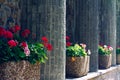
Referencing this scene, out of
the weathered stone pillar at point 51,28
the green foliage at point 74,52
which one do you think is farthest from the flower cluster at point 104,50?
the weathered stone pillar at point 51,28

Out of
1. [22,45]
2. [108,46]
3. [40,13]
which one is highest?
[40,13]

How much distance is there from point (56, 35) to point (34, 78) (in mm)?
1112

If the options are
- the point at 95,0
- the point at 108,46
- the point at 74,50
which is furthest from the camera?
the point at 108,46

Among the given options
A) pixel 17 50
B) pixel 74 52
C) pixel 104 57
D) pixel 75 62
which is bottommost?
pixel 104 57

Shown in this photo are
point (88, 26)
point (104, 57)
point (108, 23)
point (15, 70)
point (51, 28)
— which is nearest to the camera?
point (15, 70)

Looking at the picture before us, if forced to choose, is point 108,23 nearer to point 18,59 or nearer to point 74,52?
point 74,52

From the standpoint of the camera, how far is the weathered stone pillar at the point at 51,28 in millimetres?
6012

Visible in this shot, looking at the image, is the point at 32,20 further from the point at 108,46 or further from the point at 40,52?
the point at 108,46

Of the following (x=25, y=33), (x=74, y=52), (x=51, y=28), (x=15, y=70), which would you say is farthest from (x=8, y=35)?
(x=74, y=52)

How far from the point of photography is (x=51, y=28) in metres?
6.06

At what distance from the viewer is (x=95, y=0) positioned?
884 cm

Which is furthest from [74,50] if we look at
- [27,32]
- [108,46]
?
[108,46]

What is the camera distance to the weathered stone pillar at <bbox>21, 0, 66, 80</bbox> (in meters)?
6.01

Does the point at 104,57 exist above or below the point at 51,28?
below
